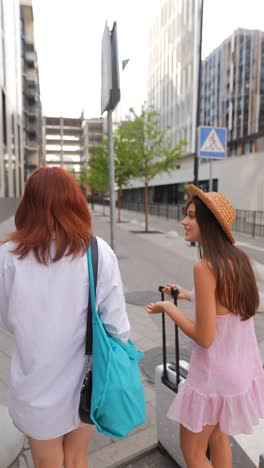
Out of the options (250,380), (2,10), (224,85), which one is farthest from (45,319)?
(224,85)

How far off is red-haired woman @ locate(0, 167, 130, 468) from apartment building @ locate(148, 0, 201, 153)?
1357 inches

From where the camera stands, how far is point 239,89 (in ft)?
92.6

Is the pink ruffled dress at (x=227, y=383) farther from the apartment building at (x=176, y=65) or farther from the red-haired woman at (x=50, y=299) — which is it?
the apartment building at (x=176, y=65)

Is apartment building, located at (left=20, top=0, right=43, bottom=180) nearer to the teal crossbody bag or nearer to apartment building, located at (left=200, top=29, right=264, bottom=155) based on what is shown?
apartment building, located at (left=200, top=29, right=264, bottom=155)

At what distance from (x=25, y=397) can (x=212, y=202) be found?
3.84 feet

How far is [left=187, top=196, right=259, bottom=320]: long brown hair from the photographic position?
1600mm

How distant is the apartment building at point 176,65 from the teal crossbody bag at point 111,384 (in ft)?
113

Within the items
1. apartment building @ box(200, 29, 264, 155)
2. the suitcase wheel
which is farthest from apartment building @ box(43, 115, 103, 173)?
the suitcase wheel

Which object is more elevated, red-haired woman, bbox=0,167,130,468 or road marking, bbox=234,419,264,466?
red-haired woman, bbox=0,167,130,468

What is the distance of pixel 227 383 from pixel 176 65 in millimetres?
41315

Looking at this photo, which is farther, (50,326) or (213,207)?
(213,207)

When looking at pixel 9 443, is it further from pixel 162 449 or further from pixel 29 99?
pixel 29 99

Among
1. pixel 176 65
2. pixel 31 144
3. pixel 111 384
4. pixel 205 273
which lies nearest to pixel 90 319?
pixel 111 384

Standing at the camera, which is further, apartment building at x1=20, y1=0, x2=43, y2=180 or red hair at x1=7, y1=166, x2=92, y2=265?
apartment building at x1=20, y1=0, x2=43, y2=180
